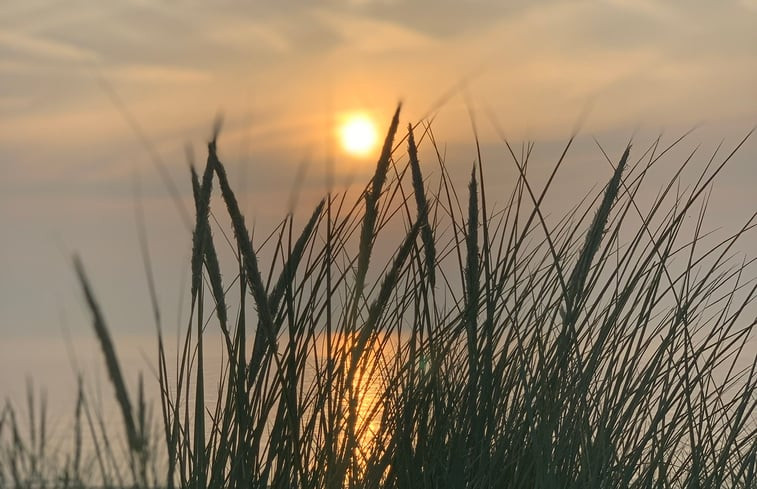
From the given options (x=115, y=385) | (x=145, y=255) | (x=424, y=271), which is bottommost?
(x=115, y=385)

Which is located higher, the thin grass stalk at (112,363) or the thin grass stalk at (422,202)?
the thin grass stalk at (422,202)

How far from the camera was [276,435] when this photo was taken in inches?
51.3

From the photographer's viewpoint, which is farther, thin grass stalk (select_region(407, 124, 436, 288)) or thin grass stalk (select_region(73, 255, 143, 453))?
thin grass stalk (select_region(407, 124, 436, 288))

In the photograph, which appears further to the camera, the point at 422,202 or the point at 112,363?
the point at 422,202

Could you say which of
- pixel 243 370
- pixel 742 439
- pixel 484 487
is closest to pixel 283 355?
pixel 243 370

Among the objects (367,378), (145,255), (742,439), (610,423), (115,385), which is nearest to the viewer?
(115,385)

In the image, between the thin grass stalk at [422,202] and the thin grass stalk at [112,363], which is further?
the thin grass stalk at [422,202]

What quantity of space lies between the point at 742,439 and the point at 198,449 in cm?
127

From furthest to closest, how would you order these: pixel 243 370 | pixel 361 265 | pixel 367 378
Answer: pixel 367 378, pixel 243 370, pixel 361 265

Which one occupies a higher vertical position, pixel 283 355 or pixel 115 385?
pixel 283 355

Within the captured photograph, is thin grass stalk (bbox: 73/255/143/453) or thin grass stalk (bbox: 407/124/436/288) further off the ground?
thin grass stalk (bbox: 407/124/436/288)

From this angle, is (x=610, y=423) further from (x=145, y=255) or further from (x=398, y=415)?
(x=145, y=255)

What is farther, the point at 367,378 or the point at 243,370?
the point at 367,378

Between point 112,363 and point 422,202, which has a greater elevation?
point 422,202
